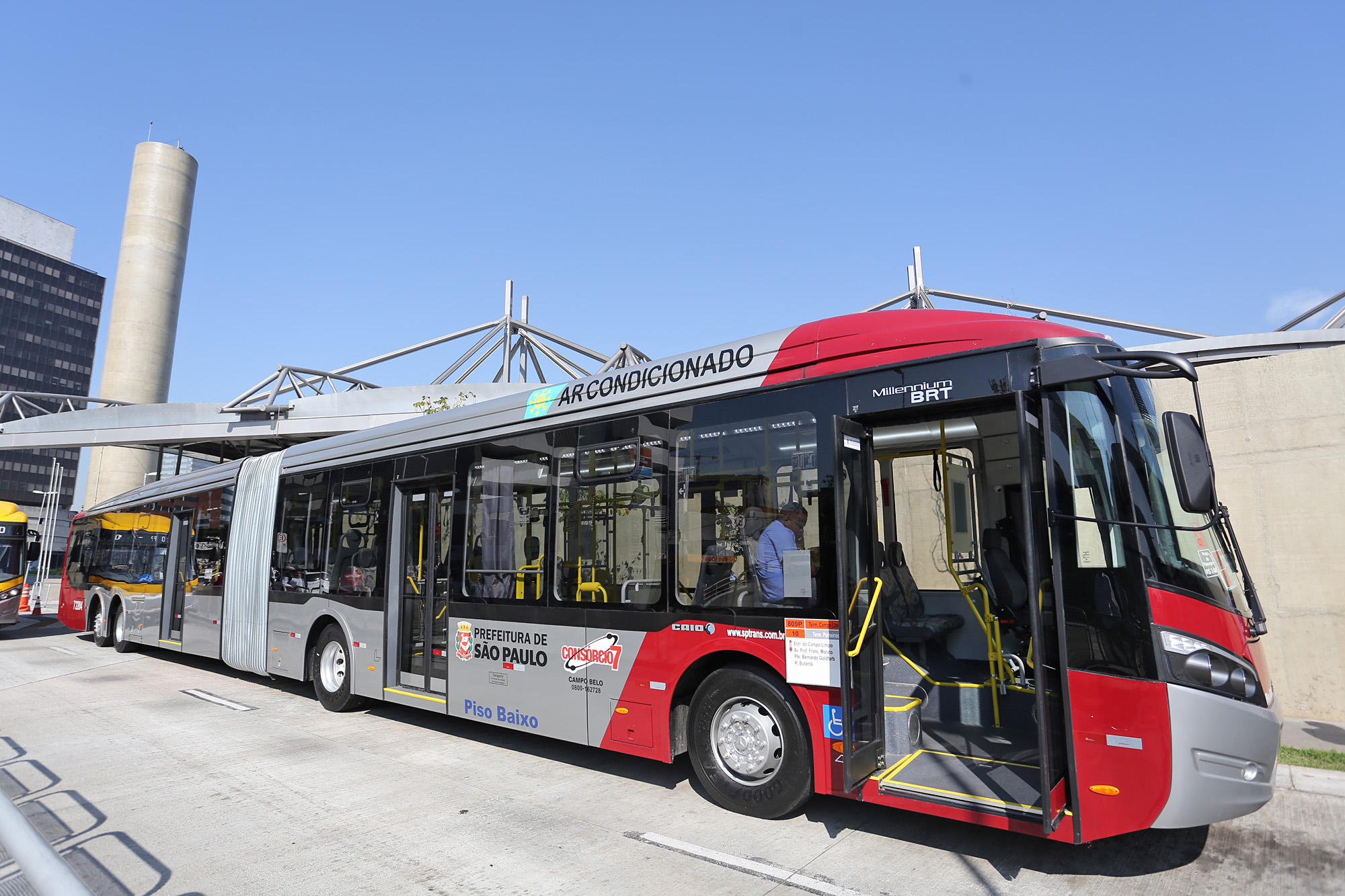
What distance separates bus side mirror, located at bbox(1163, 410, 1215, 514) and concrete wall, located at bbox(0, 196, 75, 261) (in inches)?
5170

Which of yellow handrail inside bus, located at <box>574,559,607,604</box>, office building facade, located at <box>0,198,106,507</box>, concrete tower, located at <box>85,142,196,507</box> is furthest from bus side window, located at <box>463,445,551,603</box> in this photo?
office building facade, located at <box>0,198,106,507</box>

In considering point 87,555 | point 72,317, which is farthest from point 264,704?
point 72,317

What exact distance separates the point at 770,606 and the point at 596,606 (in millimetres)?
1675

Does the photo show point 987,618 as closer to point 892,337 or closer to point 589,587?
point 892,337

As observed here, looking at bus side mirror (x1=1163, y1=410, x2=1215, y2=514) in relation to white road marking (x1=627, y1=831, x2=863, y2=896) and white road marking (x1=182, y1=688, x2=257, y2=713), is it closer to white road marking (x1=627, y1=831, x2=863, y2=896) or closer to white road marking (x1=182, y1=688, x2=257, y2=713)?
white road marking (x1=627, y1=831, x2=863, y2=896)

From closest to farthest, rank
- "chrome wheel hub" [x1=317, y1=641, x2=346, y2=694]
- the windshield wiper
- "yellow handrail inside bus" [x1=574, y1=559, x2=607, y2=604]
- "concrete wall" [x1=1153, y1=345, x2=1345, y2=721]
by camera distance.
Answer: the windshield wiper < "yellow handrail inside bus" [x1=574, y1=559, x2=607, y2=604] < "concrete wall" [x1=1153, y1=345, x2=1345, y2=721] < "chrome wheel hub" [x1=317, y1=641, x2=346, y2=694]

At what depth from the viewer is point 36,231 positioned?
102750 millimetres

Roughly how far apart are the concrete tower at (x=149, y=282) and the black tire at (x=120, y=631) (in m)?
40.7

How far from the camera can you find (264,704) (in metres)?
9.69

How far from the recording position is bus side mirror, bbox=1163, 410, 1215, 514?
3.82 meters

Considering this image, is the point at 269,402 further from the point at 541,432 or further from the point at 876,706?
the point at 876,706

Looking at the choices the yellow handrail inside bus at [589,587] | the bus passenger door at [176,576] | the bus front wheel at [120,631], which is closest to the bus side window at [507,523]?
the yellow handrail inside bus at [589,587]

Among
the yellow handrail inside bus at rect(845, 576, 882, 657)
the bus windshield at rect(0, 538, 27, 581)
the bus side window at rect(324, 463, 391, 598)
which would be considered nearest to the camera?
the yellow handrail inside bus at rect(845, 576, 882, 657)

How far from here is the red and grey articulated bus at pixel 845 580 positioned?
13.0 ft
